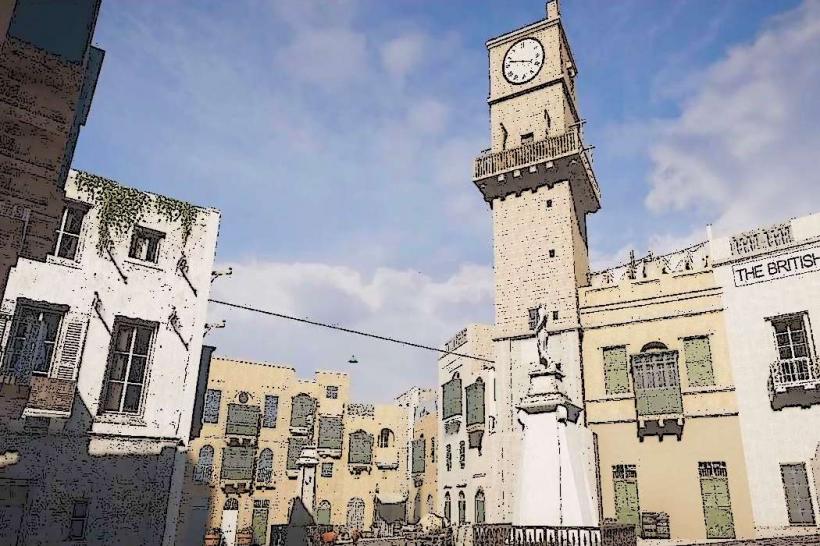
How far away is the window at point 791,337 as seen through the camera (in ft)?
65.4

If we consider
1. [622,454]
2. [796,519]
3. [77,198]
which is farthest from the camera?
[622,454]

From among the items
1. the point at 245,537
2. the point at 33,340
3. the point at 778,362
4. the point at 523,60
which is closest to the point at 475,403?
the point at 778,362

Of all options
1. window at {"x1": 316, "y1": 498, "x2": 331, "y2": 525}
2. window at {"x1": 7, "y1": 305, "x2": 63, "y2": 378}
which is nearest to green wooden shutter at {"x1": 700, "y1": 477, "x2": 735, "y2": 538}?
window at {"x1": 7, "y1": 305, "x2": 63, "y2": 378}

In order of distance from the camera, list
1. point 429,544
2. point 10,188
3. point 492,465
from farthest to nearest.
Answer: point 492,465 < point 429,544 < point 10,188

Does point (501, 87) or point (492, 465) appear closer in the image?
point (492, 465)

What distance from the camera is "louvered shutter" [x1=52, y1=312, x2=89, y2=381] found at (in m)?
13.1

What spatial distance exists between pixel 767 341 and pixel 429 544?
14.0 m

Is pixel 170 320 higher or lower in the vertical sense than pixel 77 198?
lower

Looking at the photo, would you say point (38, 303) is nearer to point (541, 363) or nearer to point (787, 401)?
point (541, 363)

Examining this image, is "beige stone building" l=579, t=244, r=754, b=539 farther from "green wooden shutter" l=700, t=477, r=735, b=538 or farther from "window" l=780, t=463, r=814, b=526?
"window" l=780, t=463, r=814, b=526

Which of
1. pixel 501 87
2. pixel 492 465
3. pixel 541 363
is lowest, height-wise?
pixel 492 465

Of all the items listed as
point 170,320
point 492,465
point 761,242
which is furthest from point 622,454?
point 170,320

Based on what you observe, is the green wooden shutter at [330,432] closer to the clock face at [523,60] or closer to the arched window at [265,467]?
the arched window at [265,467]

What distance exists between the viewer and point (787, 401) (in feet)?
64.0
